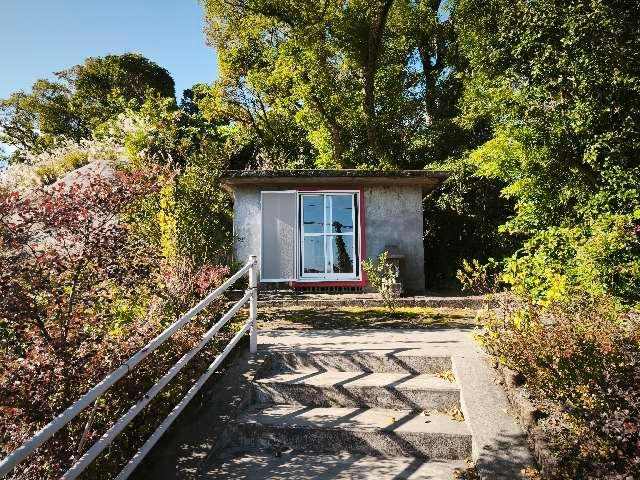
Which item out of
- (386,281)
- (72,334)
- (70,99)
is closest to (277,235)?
(386,281)

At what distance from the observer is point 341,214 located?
10992 mm

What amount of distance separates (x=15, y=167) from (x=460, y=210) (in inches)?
657

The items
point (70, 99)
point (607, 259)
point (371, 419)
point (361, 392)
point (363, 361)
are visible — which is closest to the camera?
point (371, 419)

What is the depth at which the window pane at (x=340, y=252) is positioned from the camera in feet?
36.2

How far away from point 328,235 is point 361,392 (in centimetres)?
696

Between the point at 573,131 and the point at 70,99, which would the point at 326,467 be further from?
the point at 70,99

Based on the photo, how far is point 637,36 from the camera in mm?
7637

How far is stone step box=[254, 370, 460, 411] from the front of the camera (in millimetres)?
4176

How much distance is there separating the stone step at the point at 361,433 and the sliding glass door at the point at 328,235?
6873 millimetres

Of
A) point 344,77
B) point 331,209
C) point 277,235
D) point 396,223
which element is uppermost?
point 344,77

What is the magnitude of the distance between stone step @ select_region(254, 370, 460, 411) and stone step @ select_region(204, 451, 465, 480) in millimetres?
632

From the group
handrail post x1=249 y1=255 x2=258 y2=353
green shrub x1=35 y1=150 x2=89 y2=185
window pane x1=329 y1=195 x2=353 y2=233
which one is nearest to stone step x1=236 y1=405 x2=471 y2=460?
handrail post x1=249 y1=255 x2=258 y2=353

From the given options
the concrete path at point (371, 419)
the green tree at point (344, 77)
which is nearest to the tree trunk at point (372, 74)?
the green tree at point (344, 77)

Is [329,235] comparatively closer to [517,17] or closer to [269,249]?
[269,249]
